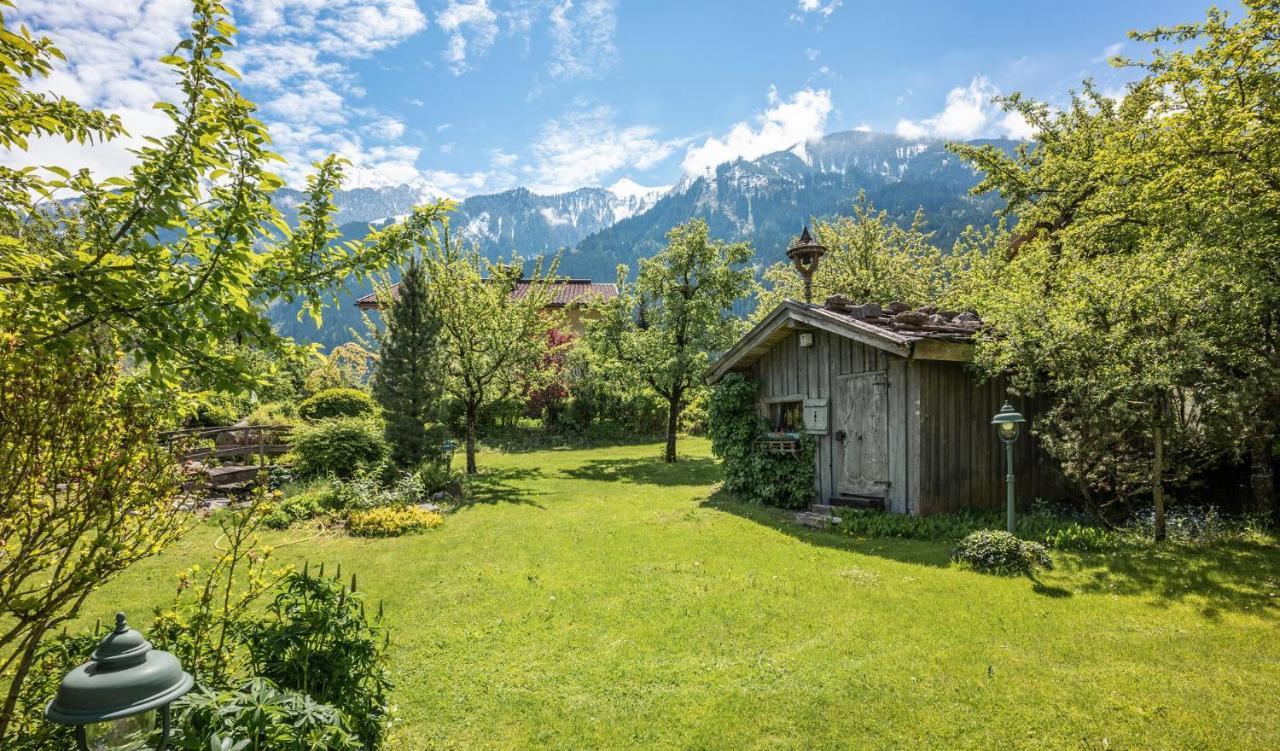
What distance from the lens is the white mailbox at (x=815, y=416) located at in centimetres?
1105

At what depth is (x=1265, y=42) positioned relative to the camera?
26.3 ft

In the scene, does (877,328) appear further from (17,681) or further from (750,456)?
(17,681)

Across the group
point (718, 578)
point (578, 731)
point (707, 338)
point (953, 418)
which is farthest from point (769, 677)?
point (707, 338)

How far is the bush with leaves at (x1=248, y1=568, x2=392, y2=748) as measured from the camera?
3.62 meters

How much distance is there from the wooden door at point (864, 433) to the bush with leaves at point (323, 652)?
8.57 meters

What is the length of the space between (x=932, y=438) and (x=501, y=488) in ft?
32.5

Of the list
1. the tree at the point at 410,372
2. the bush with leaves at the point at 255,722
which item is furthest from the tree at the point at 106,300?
the tree at the point at 410,372

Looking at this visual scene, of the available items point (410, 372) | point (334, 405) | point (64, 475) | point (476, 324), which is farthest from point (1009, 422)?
point (334, 405)

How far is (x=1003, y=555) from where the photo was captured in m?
7.24

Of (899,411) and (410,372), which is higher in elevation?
(410,372)

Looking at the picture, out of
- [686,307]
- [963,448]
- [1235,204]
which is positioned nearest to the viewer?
[1235,204]

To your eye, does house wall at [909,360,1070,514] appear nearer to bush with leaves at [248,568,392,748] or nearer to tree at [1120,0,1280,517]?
tree at [1120,0,1280,517]

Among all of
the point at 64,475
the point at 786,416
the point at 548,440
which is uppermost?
the point at 786,416

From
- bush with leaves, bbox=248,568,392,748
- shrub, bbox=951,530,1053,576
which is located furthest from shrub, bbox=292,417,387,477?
shrub, bbox=951,530,1053,576
